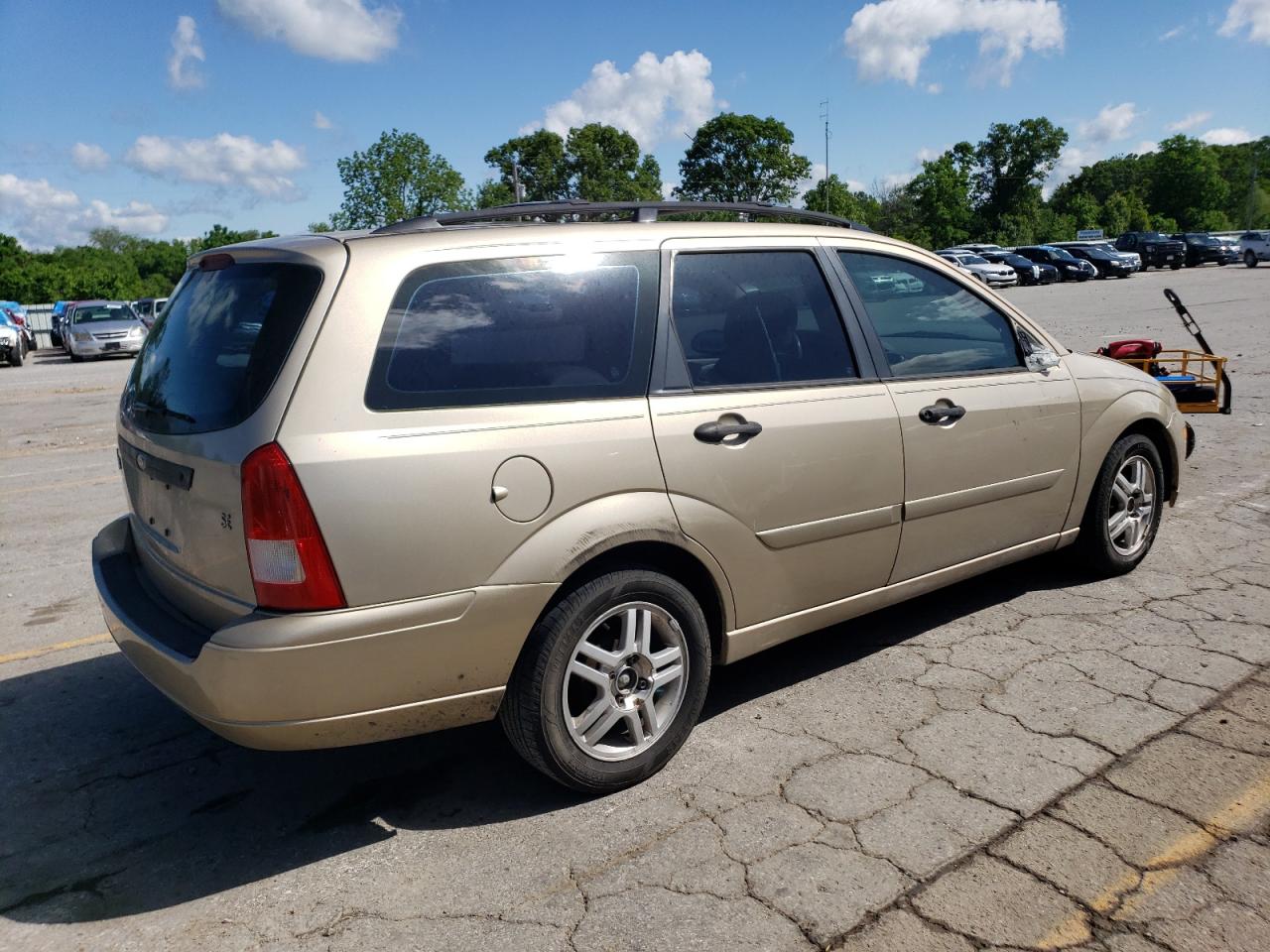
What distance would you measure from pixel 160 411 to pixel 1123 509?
4.38 metres

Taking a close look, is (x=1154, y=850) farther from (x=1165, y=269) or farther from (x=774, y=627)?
(x=1165, y=269)

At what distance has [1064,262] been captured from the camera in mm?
47469

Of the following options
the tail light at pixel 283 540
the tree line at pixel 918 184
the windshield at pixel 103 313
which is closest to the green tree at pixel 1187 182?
the tree line at pixel 918 184

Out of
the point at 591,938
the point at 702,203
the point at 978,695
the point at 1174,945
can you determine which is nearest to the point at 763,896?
the point at 591,938

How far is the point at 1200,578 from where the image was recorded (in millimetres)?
5266

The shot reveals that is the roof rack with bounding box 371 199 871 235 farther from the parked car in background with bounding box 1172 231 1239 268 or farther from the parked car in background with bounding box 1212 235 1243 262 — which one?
the parked car in background with bounding box 1212 235 1243 262

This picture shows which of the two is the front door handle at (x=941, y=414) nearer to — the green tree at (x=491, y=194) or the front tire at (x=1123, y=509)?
the front tire at (x=1123, y=509)

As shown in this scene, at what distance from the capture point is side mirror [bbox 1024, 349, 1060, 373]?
469 centimetres

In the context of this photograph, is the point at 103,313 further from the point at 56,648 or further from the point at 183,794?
the point at 183,794

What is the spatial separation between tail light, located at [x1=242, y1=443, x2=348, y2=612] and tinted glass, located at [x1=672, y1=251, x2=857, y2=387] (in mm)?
1384

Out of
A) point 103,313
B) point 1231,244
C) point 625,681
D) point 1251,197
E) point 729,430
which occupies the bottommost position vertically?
point 625,681

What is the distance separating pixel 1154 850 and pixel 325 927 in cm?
227

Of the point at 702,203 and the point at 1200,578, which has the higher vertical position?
the point at 702,203

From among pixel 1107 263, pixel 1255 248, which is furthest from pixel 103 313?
pixel 1255 248
